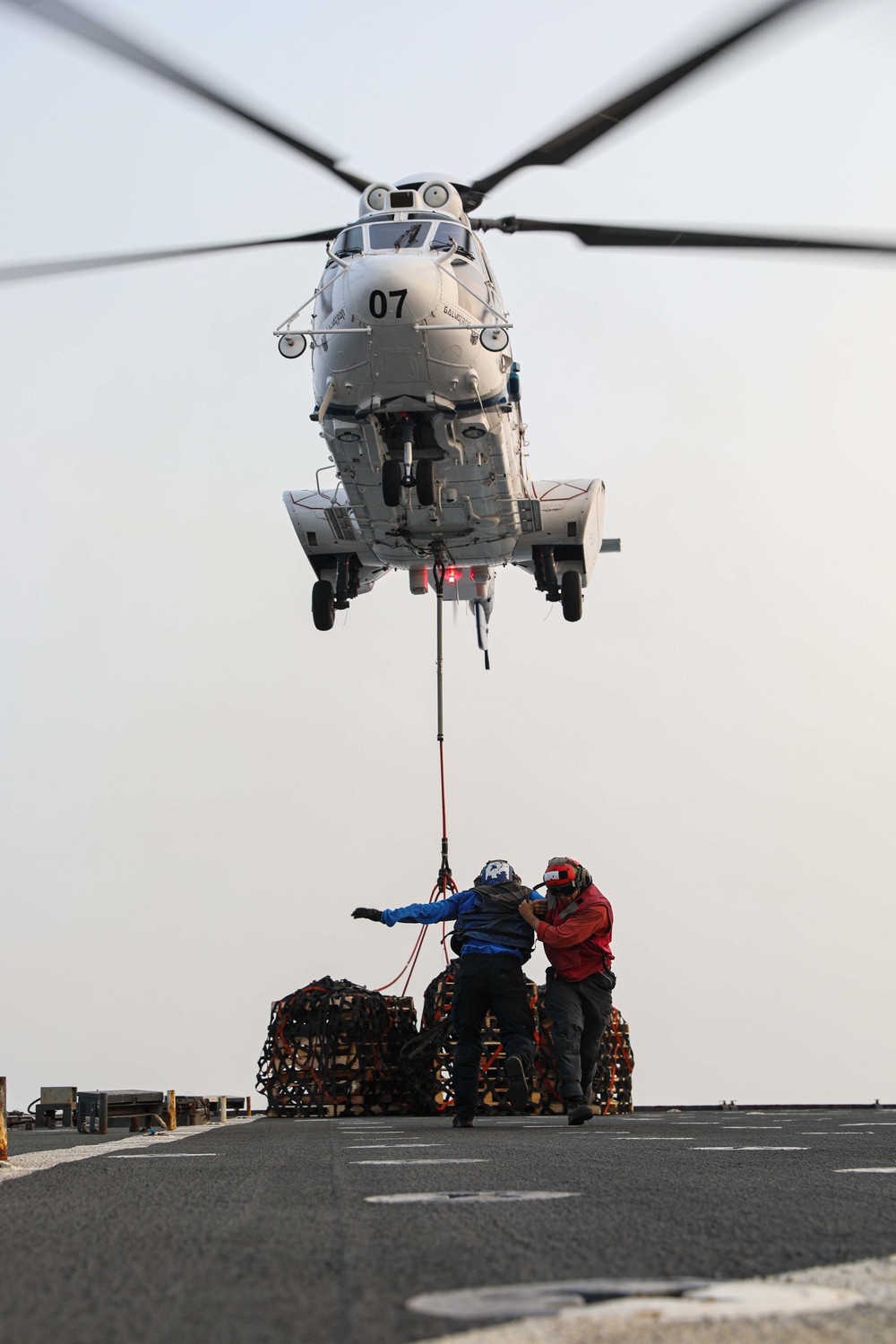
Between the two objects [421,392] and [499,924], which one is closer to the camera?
[499,924]

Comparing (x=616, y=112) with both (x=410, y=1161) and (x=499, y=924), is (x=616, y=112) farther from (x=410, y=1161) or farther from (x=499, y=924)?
(x=410, y=1161)

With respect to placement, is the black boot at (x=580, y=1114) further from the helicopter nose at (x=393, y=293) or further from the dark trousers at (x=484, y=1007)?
the helicopter nose at (x=393, y=293)

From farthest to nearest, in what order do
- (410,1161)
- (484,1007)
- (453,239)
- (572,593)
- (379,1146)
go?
(572,593)
(453,239)
(484,1007)
(379,1146)
(410,1161)

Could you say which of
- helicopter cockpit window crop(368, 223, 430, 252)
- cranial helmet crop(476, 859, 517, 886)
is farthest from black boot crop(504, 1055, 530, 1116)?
helicopter cockpit window crop(368, 223, 430, 252)

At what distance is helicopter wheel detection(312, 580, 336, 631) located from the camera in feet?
63.7

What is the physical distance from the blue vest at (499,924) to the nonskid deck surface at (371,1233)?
5.79 metres

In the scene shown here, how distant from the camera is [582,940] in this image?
10414 mm

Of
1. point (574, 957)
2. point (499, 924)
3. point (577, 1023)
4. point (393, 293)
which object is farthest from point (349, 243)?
point (577, 1023)

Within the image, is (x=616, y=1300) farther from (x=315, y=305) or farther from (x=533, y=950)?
(x=315, y=305)

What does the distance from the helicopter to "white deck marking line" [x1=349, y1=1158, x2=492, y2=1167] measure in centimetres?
954

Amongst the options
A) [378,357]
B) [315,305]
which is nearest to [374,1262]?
[378,357]

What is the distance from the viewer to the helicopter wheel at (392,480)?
49.9 ft

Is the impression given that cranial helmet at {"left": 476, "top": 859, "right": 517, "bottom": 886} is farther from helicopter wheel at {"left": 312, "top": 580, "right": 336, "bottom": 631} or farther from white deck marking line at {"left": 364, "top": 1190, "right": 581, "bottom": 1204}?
helicopter wheel at {"left": 312, "top": 580, "right": 336, "bottom": 631}

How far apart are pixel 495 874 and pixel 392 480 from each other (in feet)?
18.8
